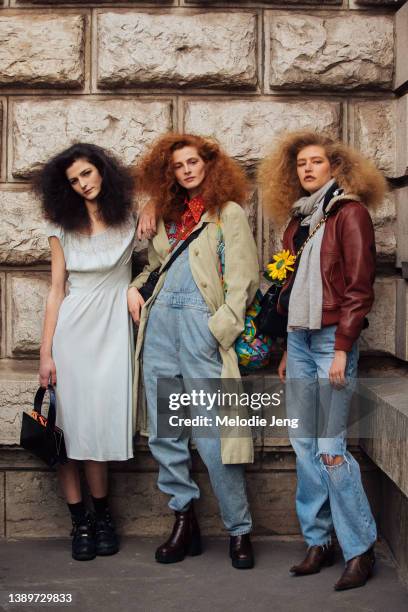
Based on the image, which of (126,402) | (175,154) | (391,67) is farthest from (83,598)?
(391,67)

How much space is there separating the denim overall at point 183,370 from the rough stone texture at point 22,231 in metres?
0.97

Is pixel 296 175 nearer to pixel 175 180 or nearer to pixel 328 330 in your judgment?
pixel 175 180

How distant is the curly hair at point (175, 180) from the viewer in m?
4.30

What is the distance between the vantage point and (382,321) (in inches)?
197

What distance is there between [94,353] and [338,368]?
4.10ft

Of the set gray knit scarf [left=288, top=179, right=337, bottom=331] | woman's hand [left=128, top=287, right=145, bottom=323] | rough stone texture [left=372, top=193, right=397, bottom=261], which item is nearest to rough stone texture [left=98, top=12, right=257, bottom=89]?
rough stone texture [left=372, top=193, right=397, bottom=261]

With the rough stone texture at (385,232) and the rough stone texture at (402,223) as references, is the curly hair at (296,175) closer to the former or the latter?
the rough stone texture at (402,223)

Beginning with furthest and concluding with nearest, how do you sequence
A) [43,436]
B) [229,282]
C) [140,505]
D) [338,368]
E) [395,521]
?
[140,505] < [395,521] < [43,436] < [229,282] < [338,368]

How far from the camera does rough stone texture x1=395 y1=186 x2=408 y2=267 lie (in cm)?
480

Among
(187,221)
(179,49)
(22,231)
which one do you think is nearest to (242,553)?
(187,221)

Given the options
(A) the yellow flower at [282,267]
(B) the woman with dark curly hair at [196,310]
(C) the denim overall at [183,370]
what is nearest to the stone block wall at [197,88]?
(B) the woman with dark curly hair at [196,310]

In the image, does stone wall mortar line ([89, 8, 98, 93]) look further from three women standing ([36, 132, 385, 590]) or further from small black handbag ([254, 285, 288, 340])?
small black handbag ([254, 285, 288, 340])

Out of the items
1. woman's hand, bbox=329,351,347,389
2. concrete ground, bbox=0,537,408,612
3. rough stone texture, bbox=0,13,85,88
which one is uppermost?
rough stone texture, bbox=0,13,85,88

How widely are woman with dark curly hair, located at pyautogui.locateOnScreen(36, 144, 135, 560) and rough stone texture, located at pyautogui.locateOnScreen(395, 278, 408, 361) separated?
1.50m
